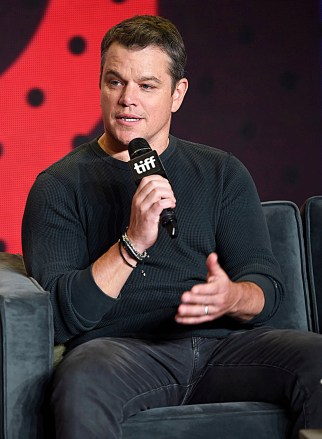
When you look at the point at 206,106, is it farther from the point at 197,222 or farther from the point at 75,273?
the point at 75,273

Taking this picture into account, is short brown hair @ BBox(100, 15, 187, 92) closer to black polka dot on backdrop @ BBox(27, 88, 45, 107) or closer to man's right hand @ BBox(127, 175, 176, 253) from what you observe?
man's right hand @ BBox(127, 175, 176, 253)

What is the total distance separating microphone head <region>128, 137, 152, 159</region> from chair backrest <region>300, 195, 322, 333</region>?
0.63m

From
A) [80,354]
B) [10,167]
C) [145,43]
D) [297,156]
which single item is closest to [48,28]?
[10,167]

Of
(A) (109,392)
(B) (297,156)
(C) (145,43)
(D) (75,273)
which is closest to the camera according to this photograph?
(A) (109,392)

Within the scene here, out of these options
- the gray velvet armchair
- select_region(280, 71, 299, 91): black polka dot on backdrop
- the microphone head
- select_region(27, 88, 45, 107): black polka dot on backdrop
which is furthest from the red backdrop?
the gray velvet armchair

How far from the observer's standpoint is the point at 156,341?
2.04m

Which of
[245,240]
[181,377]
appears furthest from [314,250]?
[181,377]

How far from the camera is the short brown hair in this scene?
7.09 ft

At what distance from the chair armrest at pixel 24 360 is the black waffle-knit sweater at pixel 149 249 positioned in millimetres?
140

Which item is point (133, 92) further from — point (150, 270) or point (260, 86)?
point (260, 86)

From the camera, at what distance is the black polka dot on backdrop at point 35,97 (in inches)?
142

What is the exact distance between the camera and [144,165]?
191 cm

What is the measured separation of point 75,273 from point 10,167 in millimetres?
1696

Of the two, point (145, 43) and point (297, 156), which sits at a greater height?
point (145, 43)
